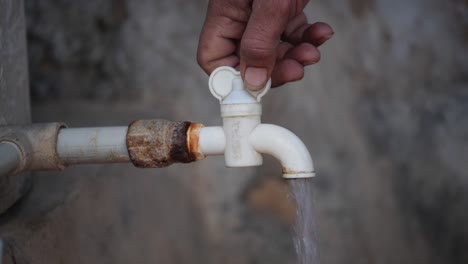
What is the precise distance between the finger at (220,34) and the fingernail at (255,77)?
11cm

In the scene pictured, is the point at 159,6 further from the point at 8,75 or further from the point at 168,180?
the point at 8,75

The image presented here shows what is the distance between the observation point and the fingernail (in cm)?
72

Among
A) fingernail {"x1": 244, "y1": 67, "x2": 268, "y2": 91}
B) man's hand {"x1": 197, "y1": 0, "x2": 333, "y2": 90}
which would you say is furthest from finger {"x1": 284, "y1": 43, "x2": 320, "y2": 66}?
fingernail {"x1": 244, "y1": 67, "x2": 268, "y2": 91}

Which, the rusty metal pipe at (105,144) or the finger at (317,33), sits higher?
the finger at (317,33)

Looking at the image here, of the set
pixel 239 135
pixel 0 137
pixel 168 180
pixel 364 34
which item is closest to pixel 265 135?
pixel 239 135

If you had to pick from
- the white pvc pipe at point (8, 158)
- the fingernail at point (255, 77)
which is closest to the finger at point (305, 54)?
the fingernail at point (255, 77)

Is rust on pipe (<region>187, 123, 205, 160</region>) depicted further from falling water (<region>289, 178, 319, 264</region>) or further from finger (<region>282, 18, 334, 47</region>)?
finger (<region>282, 18, 334, 47</region>)

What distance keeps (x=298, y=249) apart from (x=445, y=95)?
1109 mm

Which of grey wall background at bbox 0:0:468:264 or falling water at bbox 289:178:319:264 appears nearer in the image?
falling water at bbox 289:178:319:264

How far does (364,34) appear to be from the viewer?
5.26ft

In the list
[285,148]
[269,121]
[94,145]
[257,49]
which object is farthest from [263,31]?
[269,121]

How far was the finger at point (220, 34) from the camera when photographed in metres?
0.81

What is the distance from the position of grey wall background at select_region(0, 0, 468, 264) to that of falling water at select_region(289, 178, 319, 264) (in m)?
0.33

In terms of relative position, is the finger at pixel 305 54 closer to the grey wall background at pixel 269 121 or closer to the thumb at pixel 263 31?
the thumb at pixel 263 31
